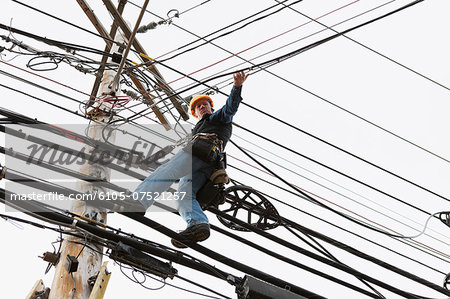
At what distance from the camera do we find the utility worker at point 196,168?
449 cm

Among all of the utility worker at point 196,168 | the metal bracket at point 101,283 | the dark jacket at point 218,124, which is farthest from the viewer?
the dark jacket at point 218,124

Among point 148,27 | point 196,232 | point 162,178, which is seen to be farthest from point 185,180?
point 148,27

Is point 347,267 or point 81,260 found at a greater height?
point 347,267

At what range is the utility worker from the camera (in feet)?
14.7

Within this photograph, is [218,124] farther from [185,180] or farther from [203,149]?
[185,180]

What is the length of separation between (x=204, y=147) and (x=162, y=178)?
478mm

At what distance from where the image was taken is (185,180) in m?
4.88

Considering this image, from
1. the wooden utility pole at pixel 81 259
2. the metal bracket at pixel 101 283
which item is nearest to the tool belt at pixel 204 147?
the wooden utility pole at pixel 81 259

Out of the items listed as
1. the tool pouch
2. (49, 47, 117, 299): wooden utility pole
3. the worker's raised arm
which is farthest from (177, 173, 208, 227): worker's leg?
the worker's raised arm

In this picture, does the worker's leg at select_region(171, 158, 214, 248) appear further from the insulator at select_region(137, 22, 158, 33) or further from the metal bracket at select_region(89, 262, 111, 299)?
the insulator at select_region(137, 22, 158, 33)

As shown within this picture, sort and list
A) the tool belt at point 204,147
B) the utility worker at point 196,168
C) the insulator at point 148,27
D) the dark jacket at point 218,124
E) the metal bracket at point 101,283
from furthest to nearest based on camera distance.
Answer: the insulator at point 148,27 < the dark jacket at point 218,124 < the tool belt at point 204,147 < the utility worker at point 196,168 < the metal bracket at point 101,283

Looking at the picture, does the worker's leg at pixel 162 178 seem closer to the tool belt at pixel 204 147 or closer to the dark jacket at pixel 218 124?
the tool belt at pixel 204 147

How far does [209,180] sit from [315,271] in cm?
130

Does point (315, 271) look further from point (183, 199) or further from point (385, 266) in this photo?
point (183, 199)
